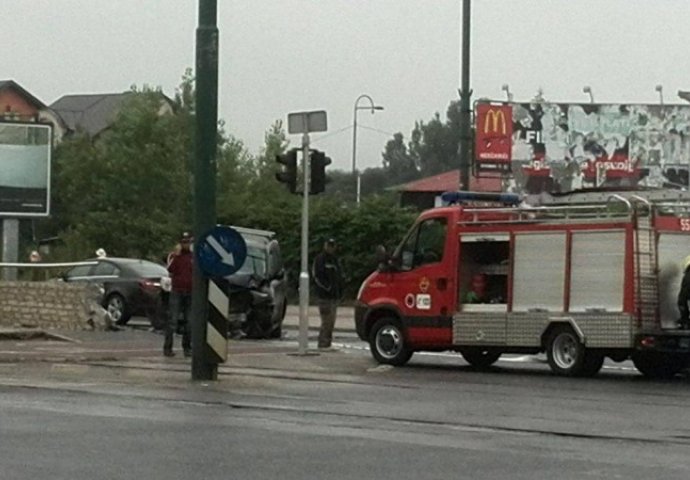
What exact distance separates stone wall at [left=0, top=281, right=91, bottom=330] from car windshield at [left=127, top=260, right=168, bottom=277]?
3230 millimetres

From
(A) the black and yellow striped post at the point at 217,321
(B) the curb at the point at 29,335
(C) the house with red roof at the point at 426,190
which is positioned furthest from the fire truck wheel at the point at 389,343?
(C) the house with red roof at the point at 426,190

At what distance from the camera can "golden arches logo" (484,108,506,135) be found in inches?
2197

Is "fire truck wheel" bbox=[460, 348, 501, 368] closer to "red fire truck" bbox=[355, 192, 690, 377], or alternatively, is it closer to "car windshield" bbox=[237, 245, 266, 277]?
"red fire truck" bbox=[355, 192, 690, 377]

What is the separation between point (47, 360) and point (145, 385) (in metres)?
5.15

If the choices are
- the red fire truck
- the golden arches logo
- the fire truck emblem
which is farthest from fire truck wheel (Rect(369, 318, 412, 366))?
the golden arches logo

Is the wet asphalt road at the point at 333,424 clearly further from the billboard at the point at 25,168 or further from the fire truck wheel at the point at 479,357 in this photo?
the billboard at the point at 25,168

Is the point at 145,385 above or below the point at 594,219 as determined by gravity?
below

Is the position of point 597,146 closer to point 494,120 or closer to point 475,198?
point 494,120

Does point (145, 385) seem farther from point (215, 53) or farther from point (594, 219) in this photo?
point (594, 219)

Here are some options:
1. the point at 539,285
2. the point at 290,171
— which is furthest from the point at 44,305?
the point at 539,285

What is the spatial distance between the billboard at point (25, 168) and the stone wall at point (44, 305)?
758cm

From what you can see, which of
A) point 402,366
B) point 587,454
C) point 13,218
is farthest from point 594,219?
point 13,218

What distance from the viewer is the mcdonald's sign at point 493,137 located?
2196 inches

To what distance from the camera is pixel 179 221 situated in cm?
6138
